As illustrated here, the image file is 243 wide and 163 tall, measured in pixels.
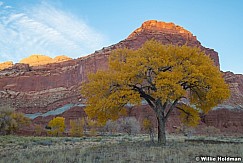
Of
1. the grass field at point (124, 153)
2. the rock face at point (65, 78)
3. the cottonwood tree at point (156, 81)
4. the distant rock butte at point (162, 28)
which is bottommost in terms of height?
the grass field at point (124, 153)

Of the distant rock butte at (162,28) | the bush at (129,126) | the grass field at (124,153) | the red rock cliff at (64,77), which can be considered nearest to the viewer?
the grass field at (124,153)

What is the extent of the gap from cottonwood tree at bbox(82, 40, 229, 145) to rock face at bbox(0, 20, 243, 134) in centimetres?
8933

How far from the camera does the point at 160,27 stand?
143 metres

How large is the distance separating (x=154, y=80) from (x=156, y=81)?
0.59 metres

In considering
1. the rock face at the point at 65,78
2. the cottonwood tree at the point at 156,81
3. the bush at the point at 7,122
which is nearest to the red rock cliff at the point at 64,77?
the rock face at the point at 65,78

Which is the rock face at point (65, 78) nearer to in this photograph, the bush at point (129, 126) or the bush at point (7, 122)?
the bush at point (129, 126)

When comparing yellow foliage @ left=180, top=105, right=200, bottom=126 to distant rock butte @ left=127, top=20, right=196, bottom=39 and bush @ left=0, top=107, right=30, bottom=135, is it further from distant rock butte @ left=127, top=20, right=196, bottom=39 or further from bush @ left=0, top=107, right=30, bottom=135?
distant rock butte @ left=127, top=20, right=196, bottom=39

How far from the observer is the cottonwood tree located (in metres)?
20.2

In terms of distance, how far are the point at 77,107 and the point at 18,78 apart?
179 feet

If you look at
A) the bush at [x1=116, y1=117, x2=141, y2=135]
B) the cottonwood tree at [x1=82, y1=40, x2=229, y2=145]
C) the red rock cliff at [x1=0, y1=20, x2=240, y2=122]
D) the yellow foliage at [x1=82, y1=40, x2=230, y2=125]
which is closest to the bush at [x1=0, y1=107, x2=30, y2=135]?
the bush at [x1=116, y1=117, x2=141, y2=135]

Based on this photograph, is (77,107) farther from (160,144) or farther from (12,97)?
(160,144)

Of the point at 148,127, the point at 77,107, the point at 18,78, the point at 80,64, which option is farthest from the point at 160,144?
the point at 18,78

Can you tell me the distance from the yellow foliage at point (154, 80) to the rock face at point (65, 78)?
8933 centimetres

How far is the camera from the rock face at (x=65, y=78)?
4715 inches
